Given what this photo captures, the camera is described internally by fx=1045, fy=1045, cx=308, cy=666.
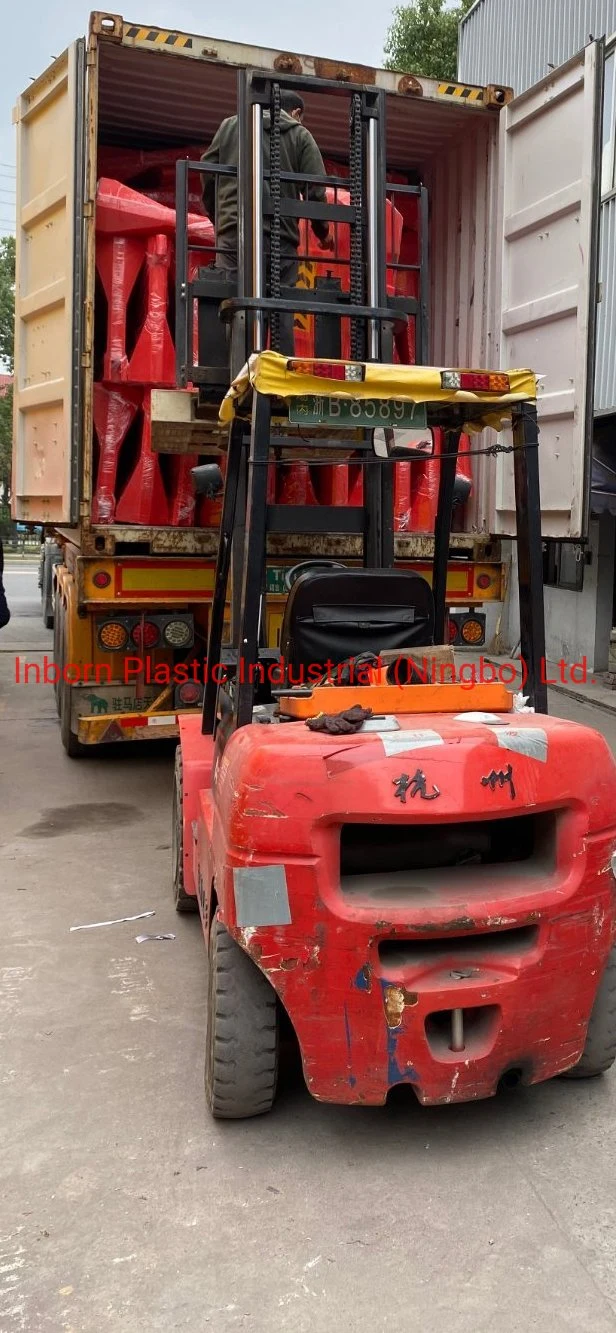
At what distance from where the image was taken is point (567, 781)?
2707 mm

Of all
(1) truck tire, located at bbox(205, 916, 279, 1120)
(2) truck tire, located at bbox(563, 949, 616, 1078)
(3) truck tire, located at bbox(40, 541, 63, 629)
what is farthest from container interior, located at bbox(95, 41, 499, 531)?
(3) truck tire, located at bbox(40, 541, 63, 629)

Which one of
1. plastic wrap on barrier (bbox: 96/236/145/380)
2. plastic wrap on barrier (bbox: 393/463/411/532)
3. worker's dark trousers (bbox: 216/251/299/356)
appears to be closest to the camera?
worker's dark trousers (bbox: 216/251/299/356)

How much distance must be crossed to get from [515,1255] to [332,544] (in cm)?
428

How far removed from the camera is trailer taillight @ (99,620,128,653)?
20.1 feet

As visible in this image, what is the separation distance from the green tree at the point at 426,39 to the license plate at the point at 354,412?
58.5 feet

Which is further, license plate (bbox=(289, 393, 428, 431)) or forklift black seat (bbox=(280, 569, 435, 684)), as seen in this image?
forklift black seat (bbox=(280, 569, 435, 684))

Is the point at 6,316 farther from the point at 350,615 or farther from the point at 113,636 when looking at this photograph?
the point at 350,615

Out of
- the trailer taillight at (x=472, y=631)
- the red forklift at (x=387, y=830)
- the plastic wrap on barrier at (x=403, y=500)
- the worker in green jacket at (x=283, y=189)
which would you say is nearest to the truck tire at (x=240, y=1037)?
the red forklift at (x=387, y=830)

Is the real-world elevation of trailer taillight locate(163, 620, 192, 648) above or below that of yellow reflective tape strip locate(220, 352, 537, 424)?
below

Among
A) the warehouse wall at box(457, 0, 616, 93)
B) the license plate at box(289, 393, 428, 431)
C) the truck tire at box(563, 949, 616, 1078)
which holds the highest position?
the warehouse wall at box(457, 0, 616, 93)

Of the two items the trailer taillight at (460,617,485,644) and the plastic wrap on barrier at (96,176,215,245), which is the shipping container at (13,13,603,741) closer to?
the plastic wrap on barrier at (96,176,215,245)

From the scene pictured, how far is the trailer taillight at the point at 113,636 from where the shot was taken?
6.12 m

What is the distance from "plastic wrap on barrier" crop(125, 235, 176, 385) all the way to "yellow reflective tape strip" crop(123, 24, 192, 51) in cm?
94

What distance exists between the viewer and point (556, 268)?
210 inches
